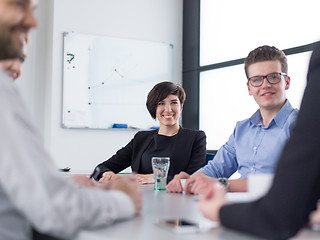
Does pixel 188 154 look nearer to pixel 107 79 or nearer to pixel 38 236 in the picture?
pixel 38 236

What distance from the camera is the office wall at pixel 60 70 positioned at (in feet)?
15.1

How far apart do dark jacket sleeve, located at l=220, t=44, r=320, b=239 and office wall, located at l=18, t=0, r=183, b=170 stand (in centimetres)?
396

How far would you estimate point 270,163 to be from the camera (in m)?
2.03

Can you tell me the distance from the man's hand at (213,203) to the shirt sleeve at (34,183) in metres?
0.25

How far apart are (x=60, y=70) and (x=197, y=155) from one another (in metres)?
2.48

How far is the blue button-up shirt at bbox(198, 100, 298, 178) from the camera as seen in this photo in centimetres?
204

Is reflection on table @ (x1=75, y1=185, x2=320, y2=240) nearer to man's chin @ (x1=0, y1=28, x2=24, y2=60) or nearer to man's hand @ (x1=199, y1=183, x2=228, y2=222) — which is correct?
man's hand @ (x1=199, y1=183, x2=228, y2=222)

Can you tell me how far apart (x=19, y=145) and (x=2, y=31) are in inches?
10.6

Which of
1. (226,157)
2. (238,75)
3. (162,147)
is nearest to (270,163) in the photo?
(226,157)

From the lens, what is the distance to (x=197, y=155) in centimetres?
283

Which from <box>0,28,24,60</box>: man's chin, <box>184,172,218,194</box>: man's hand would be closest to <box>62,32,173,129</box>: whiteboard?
<box>184,172,218,194</box>: man's hand

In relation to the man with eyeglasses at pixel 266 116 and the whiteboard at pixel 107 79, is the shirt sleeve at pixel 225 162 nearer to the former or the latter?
the man with eyeglasses at pixel 266 116

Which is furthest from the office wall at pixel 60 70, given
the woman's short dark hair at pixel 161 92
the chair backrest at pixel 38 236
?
the chair backrest at pixel 38 236

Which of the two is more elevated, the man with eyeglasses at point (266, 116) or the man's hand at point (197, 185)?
the man with eyeglasses at point (266, 116)
